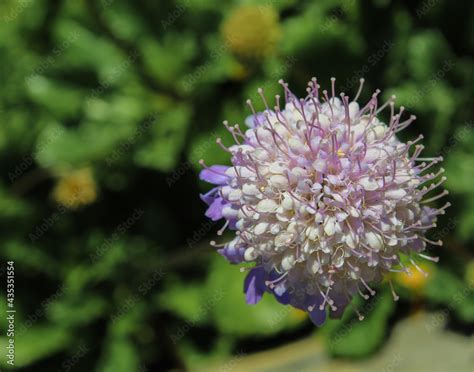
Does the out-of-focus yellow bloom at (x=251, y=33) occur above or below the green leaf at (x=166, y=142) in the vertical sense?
above

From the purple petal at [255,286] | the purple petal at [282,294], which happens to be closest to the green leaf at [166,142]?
the purple petal at [255,286]

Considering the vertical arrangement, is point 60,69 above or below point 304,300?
above

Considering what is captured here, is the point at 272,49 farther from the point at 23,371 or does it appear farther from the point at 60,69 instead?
the point at 23,371

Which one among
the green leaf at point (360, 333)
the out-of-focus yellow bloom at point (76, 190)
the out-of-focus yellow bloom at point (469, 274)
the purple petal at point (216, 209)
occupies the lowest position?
the green leaf at point (360, 333)

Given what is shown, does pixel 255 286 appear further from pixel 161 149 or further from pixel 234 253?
pixel 161 149

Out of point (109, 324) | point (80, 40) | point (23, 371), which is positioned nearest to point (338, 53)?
point (80, 40)

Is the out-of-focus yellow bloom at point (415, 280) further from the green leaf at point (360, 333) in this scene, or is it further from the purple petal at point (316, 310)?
the purple petal at point (316, 310)
